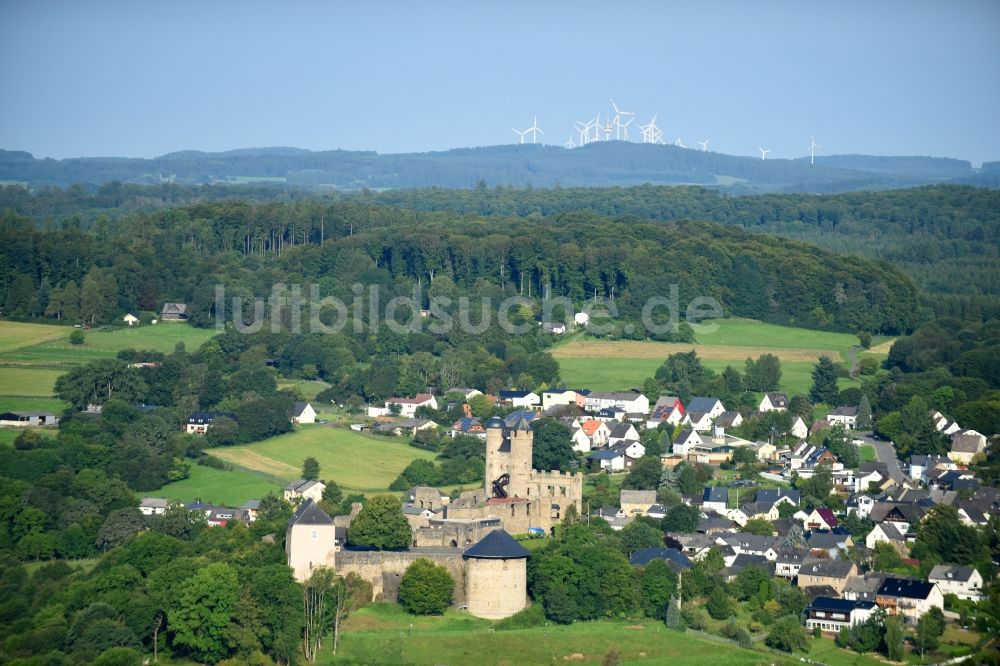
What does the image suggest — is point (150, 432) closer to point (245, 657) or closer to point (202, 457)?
point (202, 457)

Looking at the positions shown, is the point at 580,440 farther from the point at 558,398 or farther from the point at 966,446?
the point at 966,446

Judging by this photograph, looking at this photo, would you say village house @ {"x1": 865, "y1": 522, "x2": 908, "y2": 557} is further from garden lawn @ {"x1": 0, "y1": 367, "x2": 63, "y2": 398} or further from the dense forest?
the dense forest

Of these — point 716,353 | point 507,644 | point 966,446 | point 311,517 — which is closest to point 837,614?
point 507,644

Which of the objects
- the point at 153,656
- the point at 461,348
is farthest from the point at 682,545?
the point at 461,348

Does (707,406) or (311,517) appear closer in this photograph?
(311,517)

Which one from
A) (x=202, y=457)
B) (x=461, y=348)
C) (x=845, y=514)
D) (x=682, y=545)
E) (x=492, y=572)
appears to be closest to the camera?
(x=492, y=572)

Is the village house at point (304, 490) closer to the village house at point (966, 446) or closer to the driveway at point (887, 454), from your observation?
the driveway at point (887, 454)

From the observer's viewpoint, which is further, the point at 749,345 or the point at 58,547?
the point at 749,345
